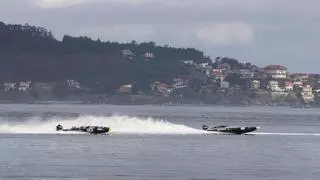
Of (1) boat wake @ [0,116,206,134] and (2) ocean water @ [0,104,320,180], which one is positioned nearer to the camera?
(2) ocean water @ [0,104,320,180]

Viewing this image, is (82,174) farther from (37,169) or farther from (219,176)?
(219,176)

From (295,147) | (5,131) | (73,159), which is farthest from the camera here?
(5,131)

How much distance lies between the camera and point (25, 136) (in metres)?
101

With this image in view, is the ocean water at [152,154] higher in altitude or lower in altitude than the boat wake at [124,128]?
lower

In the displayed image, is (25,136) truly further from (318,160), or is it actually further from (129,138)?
(318,160)

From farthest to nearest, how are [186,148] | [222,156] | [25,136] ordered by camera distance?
[25,136] → [186,148] → [222,156]

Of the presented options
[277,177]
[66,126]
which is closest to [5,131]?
[66,126]

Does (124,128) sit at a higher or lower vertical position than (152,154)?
higher

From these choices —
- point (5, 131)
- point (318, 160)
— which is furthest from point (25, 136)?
point (318, 160)

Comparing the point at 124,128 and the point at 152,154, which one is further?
the point at 124,128

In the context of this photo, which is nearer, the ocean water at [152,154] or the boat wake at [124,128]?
the ocean water at [152,154]

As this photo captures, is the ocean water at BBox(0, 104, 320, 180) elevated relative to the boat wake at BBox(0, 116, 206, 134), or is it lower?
lower

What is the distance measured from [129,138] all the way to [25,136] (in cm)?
1089

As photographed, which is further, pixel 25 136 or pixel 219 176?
pixel 25 136
